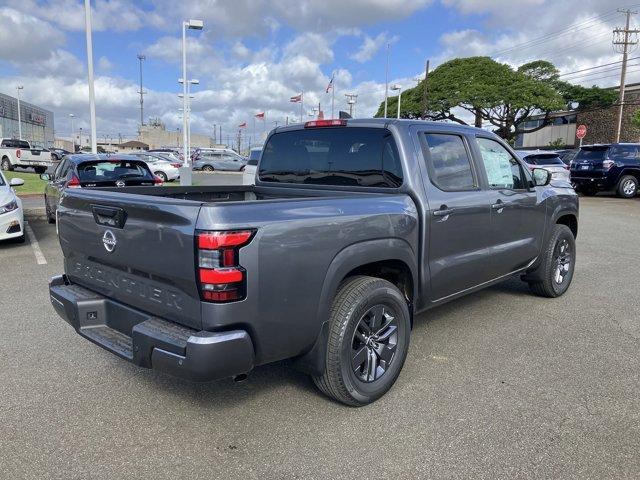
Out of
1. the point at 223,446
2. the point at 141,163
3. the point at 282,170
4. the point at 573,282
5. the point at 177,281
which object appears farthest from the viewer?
the point at 141,163

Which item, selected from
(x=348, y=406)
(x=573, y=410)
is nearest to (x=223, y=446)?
(x=348, y=406)

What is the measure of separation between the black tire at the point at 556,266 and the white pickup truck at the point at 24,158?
29.3 meters

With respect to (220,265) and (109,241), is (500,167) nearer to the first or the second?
(220,265)

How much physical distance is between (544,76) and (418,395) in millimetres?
45619

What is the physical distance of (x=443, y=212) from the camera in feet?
12.5

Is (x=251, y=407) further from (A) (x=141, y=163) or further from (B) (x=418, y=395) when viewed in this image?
(A) (x=141, y=163)

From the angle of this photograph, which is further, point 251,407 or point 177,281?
point 251,407

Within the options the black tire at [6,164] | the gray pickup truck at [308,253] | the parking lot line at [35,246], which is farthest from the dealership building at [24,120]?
the gray pickup truck at [308,253]

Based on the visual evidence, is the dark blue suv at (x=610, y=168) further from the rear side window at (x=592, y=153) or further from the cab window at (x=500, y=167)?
the cab window at (x=500, y=167)

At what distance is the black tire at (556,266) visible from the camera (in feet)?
17.9

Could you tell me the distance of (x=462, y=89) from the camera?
41.1 metres

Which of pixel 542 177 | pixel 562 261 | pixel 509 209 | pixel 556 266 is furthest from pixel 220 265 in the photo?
pixel 562 261

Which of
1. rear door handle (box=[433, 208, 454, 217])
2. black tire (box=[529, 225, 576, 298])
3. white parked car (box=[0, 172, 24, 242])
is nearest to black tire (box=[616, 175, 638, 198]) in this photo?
black tire (box=[529, 225, 576, 298])

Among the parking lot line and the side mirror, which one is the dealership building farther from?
the side mirror
